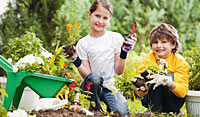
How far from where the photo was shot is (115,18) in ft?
21.5

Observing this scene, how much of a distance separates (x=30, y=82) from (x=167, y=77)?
1.22 m

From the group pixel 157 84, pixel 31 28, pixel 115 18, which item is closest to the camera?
pixel 157 84

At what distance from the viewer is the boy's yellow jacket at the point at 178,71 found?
2508mm

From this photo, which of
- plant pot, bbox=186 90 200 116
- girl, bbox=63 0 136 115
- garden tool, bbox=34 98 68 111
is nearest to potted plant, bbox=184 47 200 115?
plant pot, bbox=186 90 200 116

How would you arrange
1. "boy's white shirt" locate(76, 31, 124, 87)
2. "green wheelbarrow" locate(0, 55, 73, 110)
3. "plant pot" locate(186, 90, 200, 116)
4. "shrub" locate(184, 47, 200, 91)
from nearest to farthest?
"green wheelbarrow" locate(0, 55, 73, 110), "plant pot" locate(186, 90, 200, 116), "shrub" locate(184, 47, 200, 91), "boy's white shirt" locate(76, 31, 124, 87)

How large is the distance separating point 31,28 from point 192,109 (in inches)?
88.8

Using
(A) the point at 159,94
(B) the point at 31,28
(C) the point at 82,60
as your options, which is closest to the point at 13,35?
(B) the point at 31,28

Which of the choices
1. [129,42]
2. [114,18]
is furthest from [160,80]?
[114,18]

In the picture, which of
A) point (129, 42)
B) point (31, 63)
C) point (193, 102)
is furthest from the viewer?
point (193, 102)

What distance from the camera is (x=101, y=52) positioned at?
9.33 feet

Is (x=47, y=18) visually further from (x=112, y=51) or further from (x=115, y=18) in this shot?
(x=115, y=18)

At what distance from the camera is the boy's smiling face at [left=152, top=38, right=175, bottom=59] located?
8.94 feet

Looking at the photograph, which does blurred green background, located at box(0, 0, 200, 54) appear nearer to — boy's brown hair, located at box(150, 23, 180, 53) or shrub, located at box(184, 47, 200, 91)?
boy's brown hair, located at box(150, 23, 180, 53)

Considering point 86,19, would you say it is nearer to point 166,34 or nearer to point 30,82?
point 166,34
